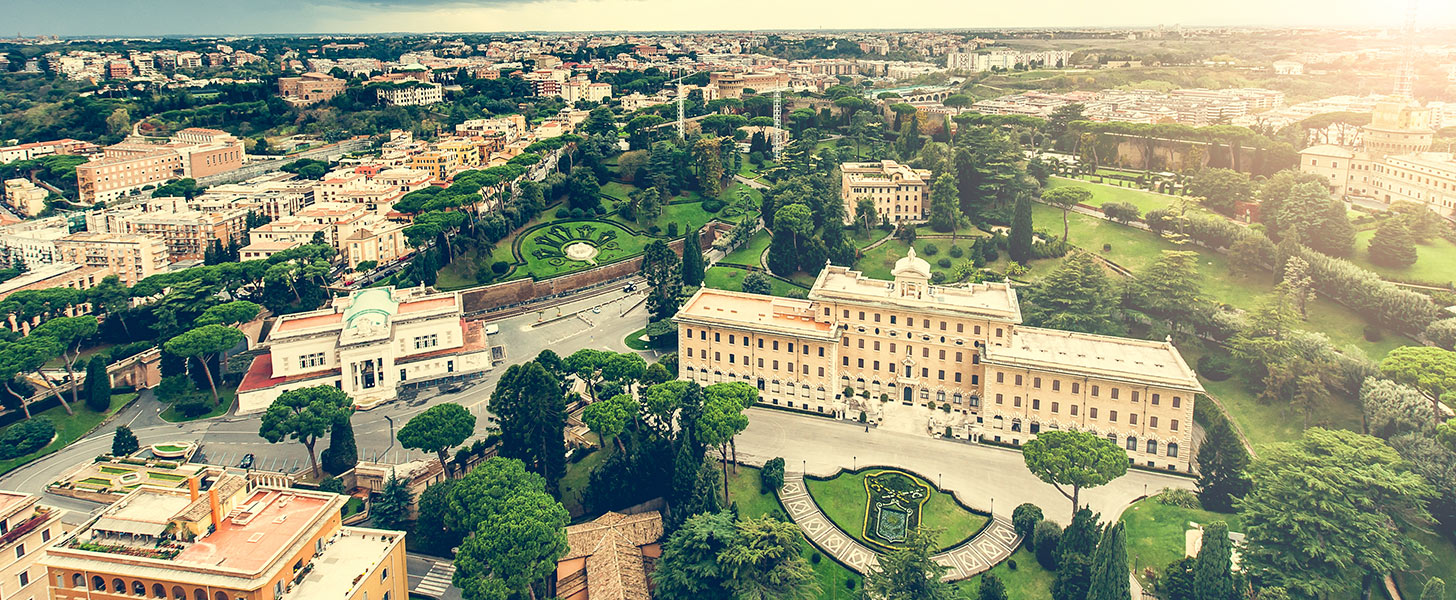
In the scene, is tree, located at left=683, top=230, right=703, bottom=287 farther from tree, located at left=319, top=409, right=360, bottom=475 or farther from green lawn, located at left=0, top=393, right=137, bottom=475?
green lawn, located at left=0, top=393, right=137, bottom=475

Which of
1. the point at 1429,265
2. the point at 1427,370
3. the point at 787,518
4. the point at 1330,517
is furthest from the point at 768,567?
the point at 1429,265

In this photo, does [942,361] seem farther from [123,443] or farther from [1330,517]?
[123,443]

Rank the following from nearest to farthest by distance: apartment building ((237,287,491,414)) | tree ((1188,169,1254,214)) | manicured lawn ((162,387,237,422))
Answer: manicured lawn ((162,387,237,422)) → apartment building ((237,287,491,414)) → tree ((1188,169,1254,214))

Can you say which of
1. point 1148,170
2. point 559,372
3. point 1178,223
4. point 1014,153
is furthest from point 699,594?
point 1148,170

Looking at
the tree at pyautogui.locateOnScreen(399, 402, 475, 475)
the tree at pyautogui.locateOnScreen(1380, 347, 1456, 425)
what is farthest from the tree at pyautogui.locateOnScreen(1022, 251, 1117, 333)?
the tree at pyautogui.locateOnScreen(399, 402, 475, 475)

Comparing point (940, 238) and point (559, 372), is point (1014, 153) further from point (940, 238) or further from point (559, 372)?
point (559, 372)

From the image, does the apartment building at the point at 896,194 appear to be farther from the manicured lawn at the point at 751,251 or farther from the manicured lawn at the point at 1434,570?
the manicured lawn at the point at 1434,570
